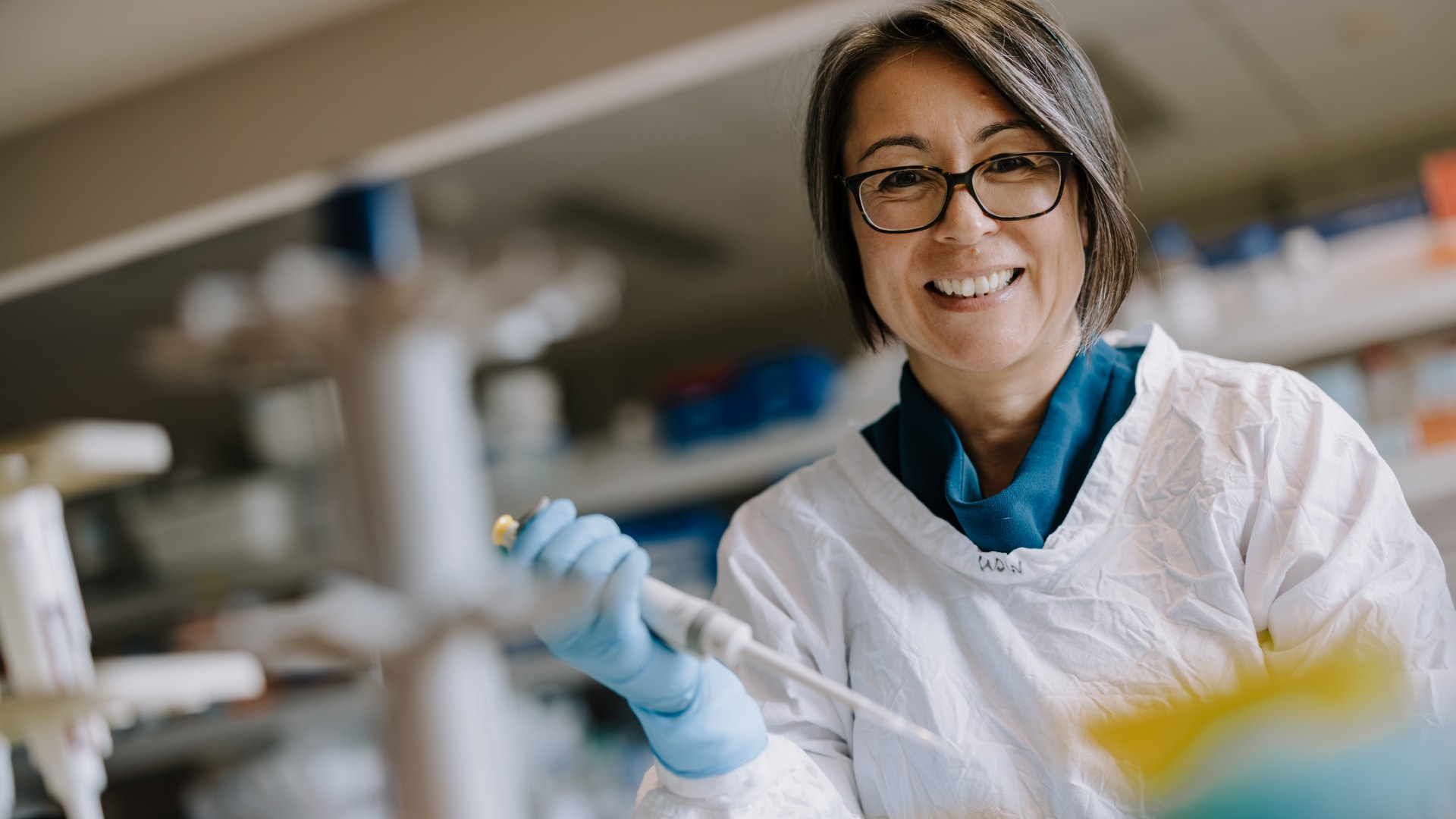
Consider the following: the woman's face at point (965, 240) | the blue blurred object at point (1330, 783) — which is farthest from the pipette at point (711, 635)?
the woman's face at point (965, 240)

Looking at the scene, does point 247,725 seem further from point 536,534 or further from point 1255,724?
point 1255,724

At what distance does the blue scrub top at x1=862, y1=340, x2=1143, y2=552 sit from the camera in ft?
3.47

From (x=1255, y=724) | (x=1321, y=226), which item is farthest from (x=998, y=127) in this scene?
(x=1321, y=226)

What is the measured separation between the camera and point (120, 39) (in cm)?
233

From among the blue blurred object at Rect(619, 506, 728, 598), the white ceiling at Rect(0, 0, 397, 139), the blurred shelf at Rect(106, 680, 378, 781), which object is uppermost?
the white ceiling at Rect(0, 0, 397, 139)

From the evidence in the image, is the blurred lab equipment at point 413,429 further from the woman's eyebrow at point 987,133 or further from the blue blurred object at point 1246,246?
the blue blurred object at point 1246,246

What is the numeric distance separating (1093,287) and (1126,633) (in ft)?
1.06

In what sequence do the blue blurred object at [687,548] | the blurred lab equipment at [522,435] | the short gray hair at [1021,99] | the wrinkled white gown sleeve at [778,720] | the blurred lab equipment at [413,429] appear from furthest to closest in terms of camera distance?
the blurred lab equipment at [522,435] → the blue blurred object at [687,548] → the short gray hair at [1021,99] → the wrinkled white gown sleeve at [778,720] → the blurred lab equipment at [413,429]

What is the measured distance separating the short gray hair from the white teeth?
10 centimetres

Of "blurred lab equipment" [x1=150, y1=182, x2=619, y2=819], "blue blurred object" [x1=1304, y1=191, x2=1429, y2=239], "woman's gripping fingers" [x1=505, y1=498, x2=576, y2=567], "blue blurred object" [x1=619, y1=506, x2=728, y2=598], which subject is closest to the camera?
"blurred lab equipment" [x1=150, y1=182, x2=619, y2=819]

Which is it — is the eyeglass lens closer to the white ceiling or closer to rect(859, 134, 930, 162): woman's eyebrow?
rect(859, 134, 930, 162): woman's eyebrow

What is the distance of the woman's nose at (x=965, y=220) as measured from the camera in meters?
1.03

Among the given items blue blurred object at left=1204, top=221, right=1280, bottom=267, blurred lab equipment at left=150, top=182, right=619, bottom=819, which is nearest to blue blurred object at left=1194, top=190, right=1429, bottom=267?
blue blurred object at left=1204, top=221, right=1280, bottom=267

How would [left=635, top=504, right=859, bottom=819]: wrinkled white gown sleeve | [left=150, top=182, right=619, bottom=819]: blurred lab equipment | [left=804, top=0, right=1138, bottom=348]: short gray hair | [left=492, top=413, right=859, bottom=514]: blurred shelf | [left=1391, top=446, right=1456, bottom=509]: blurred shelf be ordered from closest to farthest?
1. [left=150, top=182, right=619, bottom=819]: blurred lab equipment
2. [left=635, top=504, right=859, bottom=819]: wrinkled white gown sleeve
3. [left=804, top=0, right=1138, bottom=348]: short gray hair
4. [left=1391, top=446, right=1456, bottom=509]: blurred shelf
5. [left=492, top=413, right=859, bottom=514]: blurred shelf
